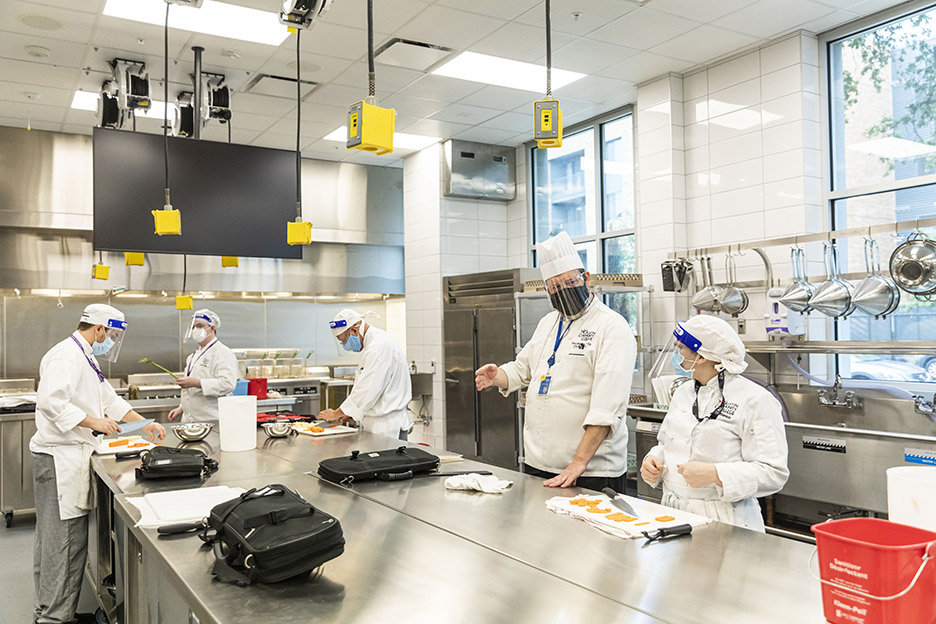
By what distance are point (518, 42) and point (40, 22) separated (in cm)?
296

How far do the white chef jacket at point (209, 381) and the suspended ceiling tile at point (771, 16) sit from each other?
13.9ft

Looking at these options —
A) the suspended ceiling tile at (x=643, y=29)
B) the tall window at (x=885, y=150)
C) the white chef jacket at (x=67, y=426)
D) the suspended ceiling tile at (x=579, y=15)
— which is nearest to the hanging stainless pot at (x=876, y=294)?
the tall window at (x=885, y=150)

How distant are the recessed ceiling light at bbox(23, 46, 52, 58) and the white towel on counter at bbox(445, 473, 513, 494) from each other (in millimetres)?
4165

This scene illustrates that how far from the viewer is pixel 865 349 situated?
3928mm

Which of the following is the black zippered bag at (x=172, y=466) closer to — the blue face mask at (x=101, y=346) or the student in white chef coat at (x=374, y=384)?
the blue face mask at (x=101, y=346)

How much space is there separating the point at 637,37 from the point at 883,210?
6.23ft

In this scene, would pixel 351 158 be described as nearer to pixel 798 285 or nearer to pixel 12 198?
pixel 12 198

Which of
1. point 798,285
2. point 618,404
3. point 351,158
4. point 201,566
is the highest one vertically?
point 351,158

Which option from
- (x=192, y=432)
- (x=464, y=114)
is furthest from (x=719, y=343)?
(x=464, y=114)

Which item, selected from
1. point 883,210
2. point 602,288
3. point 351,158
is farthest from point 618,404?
point 351,158

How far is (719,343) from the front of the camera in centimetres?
255

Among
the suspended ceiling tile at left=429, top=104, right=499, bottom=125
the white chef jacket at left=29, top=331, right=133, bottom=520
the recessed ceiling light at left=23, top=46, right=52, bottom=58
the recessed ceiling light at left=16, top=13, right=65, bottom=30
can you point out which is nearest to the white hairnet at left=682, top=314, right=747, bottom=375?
the white chef jacket at left=29, top=331, right=133, bottom=520

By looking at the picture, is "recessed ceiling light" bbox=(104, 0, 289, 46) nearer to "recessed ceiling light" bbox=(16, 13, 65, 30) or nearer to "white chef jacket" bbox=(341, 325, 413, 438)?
"recessed ceiling light" bbox=(16, 13, 65, 30)

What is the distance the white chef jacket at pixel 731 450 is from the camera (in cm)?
234
